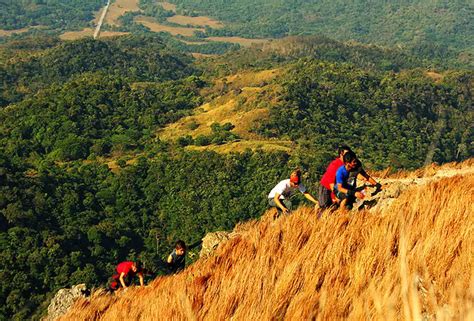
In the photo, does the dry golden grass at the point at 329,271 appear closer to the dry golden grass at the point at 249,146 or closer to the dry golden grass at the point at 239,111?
the dry golden grass at the point at 249,146

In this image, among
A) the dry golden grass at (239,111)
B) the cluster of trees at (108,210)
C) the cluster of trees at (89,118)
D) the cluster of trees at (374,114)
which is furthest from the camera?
the cluster of trees at (374,114)

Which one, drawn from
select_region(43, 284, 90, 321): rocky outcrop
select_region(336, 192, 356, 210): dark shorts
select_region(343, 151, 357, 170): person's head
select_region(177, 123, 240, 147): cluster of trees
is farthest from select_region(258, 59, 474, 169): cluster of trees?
select_region(343, 151, 357, 170): person's head

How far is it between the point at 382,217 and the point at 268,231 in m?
1.47

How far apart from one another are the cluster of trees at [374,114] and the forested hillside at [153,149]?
0.27 meters

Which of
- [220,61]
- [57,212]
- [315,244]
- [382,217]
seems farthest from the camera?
[220,61]

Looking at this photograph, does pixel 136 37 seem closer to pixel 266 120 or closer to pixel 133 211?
pixel 266 120

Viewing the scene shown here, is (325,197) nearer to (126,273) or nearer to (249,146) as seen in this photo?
(126,273)

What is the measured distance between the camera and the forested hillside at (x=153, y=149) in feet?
143

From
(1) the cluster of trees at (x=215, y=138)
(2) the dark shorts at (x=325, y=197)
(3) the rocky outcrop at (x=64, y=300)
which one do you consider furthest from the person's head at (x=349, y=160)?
(1) the cluster of trees at (x=215, y=138)

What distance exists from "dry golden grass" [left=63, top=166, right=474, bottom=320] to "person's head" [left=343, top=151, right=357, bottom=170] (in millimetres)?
1801

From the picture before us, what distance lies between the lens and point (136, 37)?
547 feet

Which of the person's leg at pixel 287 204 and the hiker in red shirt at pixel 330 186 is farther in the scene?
the person's leg at pixel 287 204

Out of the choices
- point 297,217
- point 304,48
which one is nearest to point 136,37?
point 304,48

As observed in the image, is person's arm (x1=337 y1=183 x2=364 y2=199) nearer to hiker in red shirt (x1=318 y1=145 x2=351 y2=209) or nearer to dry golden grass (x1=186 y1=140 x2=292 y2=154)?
hiker in red shirt (x1=318 y1=145 x2=351 y2=209)
